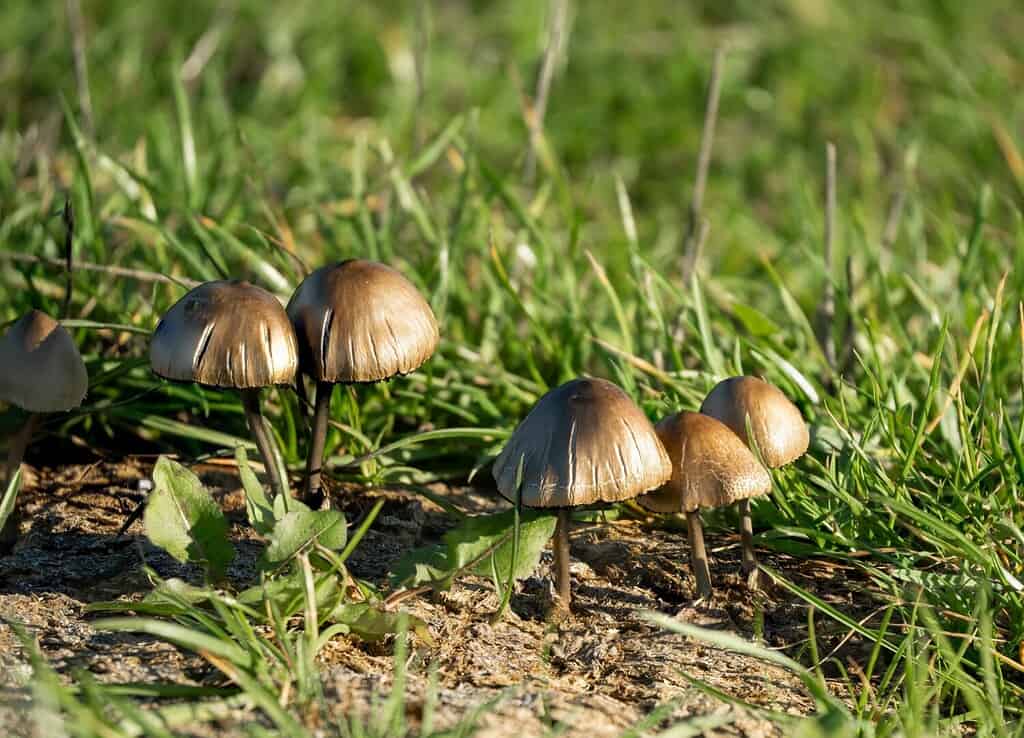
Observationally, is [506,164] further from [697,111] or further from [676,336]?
[676,336]

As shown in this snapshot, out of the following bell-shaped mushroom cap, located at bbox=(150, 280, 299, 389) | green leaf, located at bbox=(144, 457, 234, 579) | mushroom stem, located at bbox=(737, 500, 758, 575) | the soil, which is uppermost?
bell-shaped mushroom cap, located at bbox=(150, 280, 299, 389)

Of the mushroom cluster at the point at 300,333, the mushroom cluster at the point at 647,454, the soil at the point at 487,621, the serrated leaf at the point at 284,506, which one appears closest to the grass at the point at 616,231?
the soil at the point at 487,621

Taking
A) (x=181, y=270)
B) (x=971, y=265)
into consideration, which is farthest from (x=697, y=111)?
(x=181, y=270)

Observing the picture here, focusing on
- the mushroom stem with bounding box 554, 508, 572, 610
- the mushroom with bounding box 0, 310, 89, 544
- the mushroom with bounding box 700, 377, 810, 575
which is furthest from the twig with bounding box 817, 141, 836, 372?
the mushroom with bounding box 0, 310, 89, 544

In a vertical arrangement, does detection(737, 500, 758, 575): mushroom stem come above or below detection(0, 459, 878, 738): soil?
above

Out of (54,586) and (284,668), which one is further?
(54,586)

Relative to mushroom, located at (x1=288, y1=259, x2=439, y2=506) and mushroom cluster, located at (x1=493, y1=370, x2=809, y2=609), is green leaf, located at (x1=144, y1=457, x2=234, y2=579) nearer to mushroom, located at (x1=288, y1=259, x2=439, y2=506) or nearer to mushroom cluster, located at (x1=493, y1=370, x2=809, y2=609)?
mushroom, located at (x1=288, y1=259, x2=439, y2=506)

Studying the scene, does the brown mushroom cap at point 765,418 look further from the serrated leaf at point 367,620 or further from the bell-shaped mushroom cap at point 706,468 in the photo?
the serrated leaf at point 367,620
